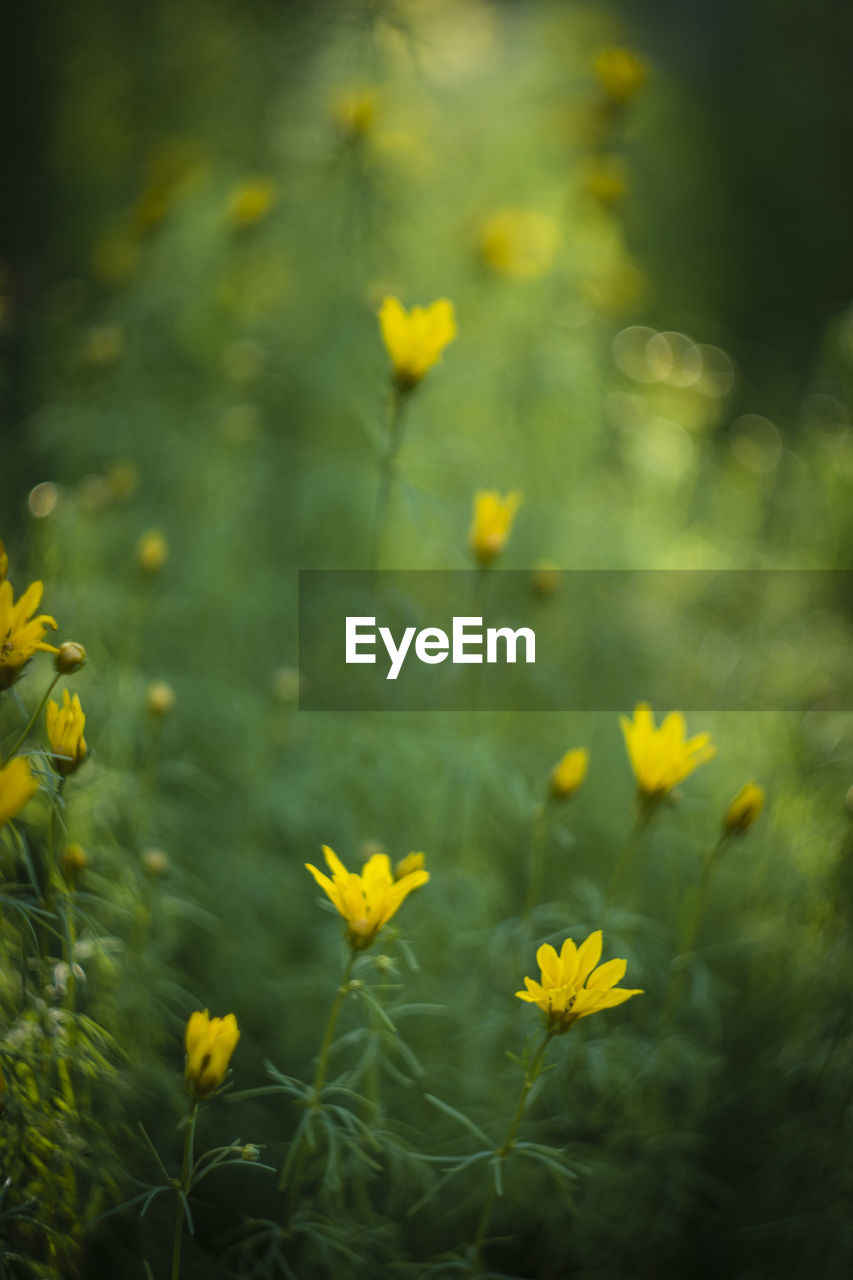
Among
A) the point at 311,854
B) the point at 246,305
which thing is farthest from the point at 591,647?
the point at 246,305

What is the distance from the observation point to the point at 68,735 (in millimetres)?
851

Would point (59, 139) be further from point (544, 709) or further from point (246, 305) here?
point (544, 709)

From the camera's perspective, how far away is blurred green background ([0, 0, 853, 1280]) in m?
1.25

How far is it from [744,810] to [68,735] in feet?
2.35

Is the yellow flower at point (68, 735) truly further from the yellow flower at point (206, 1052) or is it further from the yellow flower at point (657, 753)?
the yellow flower at point (657, 753)

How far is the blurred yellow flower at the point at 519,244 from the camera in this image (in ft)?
5.49

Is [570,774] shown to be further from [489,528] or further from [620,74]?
[620,74]

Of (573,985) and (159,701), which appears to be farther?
(159,701)

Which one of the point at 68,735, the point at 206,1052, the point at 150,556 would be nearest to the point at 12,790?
the point at 68,735

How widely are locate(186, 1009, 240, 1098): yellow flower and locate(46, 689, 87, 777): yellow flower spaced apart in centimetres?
27

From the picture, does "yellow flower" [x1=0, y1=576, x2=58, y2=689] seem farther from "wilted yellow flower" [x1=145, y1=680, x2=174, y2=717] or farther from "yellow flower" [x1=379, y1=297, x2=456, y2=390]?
"yellow flower" [x1=379, y1=297, x2=456, y2=390]

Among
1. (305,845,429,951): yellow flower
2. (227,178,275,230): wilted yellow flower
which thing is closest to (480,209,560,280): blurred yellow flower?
(227,178,275,230): wilted yellow flower

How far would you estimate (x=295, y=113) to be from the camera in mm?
2305

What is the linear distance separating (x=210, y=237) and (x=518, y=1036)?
1.81m
